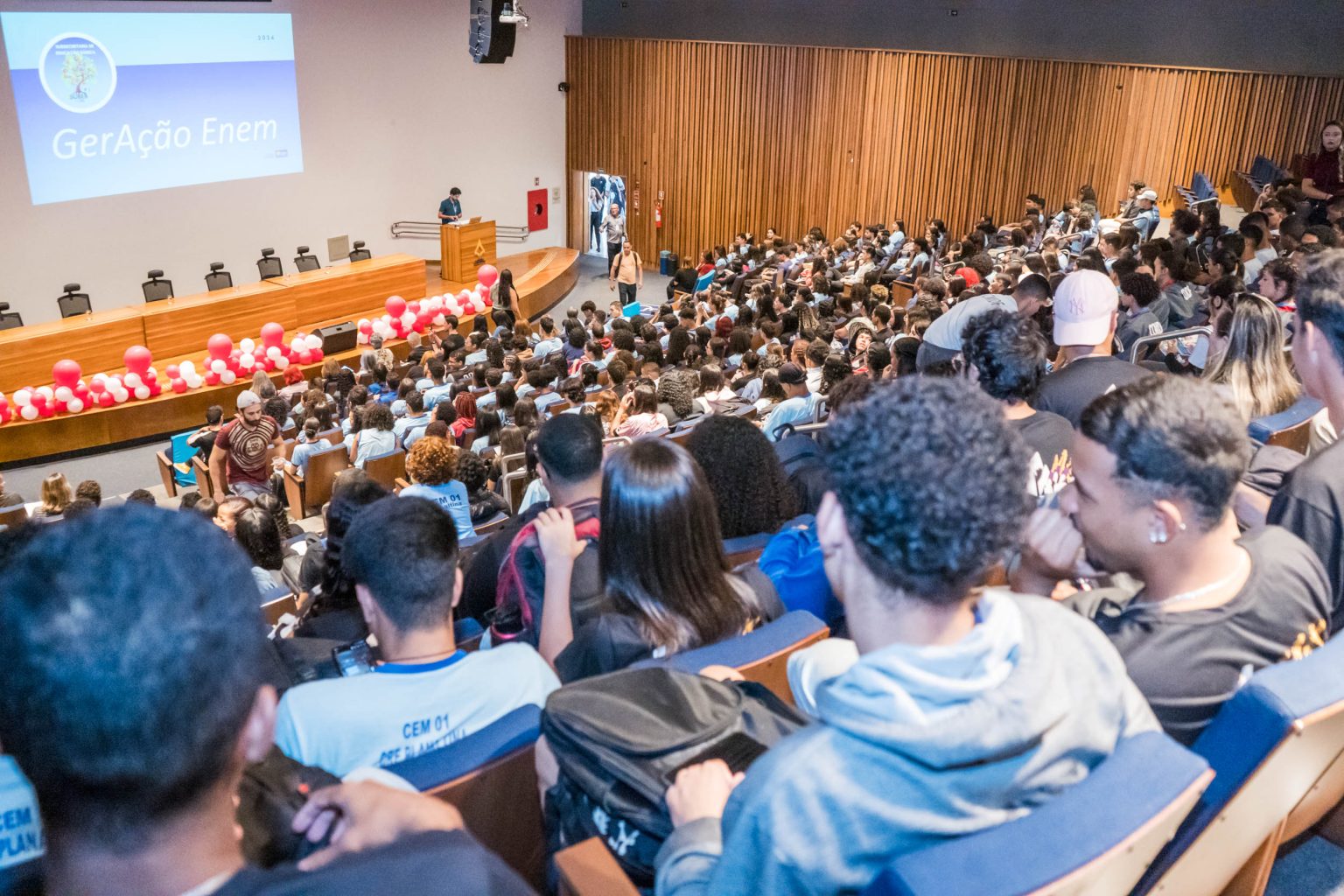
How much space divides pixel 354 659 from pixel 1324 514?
201 centimetres

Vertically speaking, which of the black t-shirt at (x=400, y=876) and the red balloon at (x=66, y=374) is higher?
the black t-shirt at (x=400, y=876)

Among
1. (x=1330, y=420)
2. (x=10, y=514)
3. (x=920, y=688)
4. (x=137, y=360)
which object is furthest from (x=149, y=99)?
(x=920, y=688)

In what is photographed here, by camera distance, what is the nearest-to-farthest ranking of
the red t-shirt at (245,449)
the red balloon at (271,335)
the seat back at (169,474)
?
the red t-shirt at (245,449) < the seat back at (169,474) < the red balloon at (271,335)

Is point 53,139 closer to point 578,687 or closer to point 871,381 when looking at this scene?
point 871,381

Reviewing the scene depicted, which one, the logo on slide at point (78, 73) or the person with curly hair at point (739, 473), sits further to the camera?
the logo on slide at point (78, 73)

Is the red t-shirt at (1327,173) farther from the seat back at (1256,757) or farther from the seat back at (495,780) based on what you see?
the seat back at (495,780)

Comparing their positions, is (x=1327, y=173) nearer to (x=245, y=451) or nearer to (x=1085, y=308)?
(x=1085, y=308)

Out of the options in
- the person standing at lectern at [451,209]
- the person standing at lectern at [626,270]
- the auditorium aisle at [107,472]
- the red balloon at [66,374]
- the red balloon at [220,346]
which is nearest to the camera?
the auditorium aisle at [107,472]

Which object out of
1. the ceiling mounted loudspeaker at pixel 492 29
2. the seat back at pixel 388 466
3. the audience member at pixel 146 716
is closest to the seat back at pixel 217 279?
the ceiling mounted loudspeaker at pixel 492 29

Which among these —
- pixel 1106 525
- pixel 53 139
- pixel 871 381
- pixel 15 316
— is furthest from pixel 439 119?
pixel 1106 525

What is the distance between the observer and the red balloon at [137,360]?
970 cm

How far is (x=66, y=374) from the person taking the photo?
30.6ft

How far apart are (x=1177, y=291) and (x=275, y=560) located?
5.04 meters

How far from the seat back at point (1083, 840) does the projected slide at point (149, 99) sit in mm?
12534
